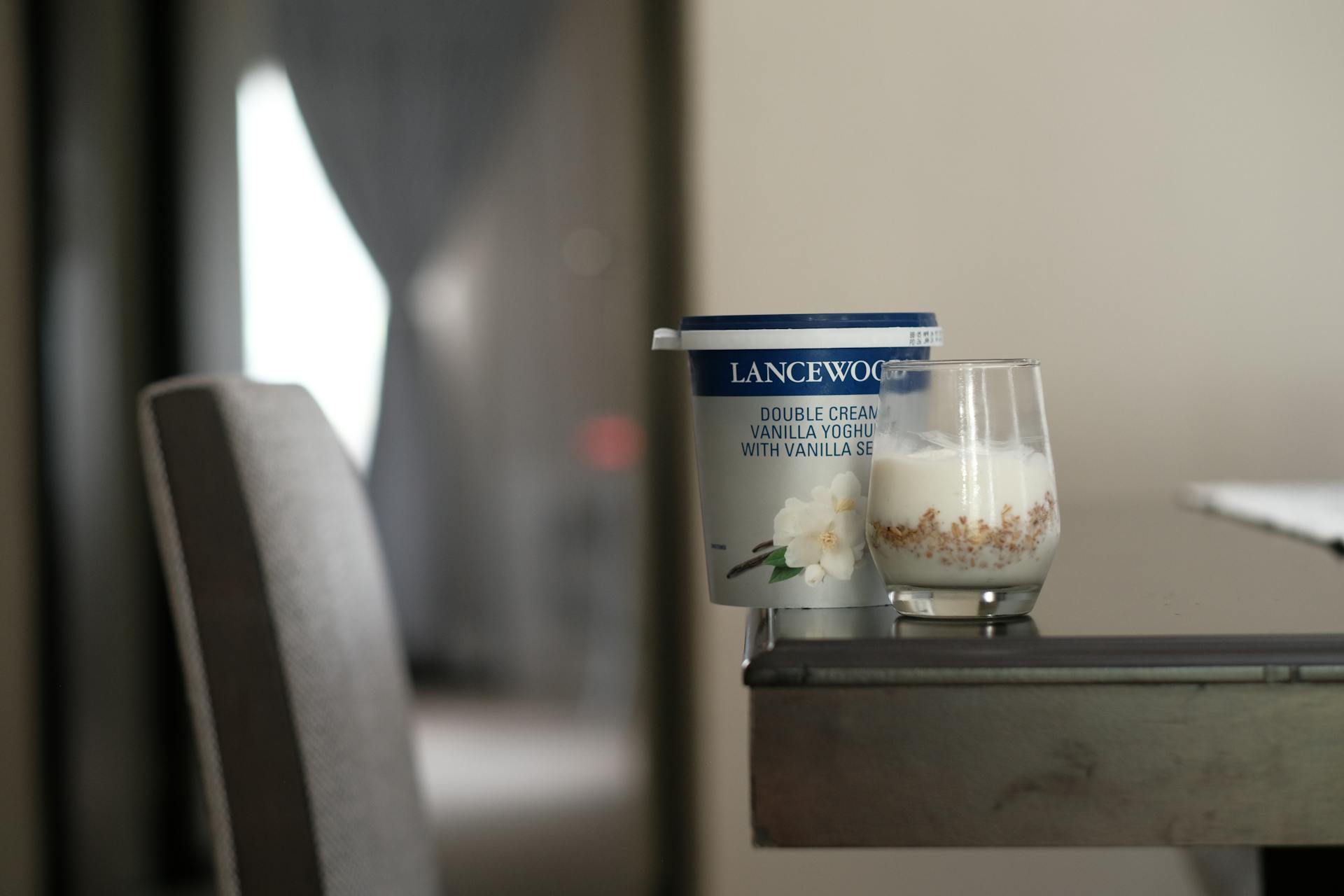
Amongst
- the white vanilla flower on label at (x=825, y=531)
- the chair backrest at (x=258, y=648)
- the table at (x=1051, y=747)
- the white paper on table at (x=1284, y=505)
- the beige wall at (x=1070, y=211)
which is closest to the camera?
the table at (x=1051, y=747)

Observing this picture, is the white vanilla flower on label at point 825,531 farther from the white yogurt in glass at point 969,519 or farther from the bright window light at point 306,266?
the bright window light at point 306,266

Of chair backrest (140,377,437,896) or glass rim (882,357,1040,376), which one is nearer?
glass rim (882,357,1040,376)

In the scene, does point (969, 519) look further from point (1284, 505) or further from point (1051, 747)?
point (1284, 505)

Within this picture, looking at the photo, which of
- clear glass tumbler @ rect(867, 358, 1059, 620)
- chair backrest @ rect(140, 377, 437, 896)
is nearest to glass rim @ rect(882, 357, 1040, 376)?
clear glass tumbler @ rect(867, 358, 1059, 620)

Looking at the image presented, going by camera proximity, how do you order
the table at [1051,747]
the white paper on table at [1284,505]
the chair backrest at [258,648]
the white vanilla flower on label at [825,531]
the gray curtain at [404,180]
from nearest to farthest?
the table at [1051,747] < the white vanilla flower on label at [825,531] < the chair backrest at [258,648] < the white paper on table at [1284,505] < the gray curtain at [404,180]

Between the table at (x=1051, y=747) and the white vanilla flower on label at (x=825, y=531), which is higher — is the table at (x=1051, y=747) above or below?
below

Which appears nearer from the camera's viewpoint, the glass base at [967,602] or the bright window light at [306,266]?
the glass base at [967,602]

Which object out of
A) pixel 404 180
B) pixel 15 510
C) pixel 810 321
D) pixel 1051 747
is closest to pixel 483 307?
pixel 404 180

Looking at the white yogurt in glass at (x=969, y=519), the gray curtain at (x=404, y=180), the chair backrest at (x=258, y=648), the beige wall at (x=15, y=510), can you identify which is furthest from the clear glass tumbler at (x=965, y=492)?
the beige wall at (x=15, y=510)

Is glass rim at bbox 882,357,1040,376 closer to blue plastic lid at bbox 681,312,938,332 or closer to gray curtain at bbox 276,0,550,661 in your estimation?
blue plastic lid at bbox 681,312,938,332
